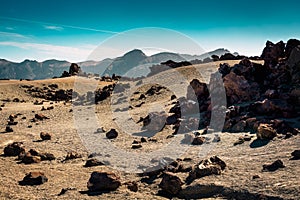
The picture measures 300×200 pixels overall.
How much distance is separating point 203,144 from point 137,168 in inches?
194

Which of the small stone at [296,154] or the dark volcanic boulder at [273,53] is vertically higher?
the dark volcanic boulder at [273,53]

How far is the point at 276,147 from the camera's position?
53.8 ft

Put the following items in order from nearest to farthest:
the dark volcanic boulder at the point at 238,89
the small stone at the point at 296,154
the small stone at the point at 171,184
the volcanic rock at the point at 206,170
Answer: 1. the small stone at the point at 171,184
2. the volcanic rock at the point at 206,170
3. the small stone at the point at 296,154
4. the dark volcanic boulder at the point at 238,89

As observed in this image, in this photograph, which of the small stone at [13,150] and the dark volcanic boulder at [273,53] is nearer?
the small stone at [13,150]

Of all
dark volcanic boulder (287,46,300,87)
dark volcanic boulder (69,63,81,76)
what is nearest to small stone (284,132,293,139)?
dark volcanic boulder (287,46,300,87)

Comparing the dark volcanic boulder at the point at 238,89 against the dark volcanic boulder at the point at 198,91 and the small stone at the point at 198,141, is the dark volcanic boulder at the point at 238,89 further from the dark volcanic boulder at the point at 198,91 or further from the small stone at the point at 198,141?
the small stone at the point at 198,141

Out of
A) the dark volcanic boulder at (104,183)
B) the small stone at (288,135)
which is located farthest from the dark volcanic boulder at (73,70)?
the dark volcanic boulder at (104,183)

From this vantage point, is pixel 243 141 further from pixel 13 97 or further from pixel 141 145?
pixel 13 97

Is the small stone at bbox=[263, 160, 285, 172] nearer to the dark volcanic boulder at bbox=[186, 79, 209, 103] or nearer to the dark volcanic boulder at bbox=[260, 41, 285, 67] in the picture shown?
the dark volcanic boulder at bbox=[186, 79, 209, 103]

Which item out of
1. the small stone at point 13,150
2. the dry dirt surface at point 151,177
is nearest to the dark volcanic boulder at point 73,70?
the dry dirt surface at point 151,177

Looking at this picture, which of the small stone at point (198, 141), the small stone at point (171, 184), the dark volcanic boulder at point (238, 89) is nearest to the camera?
the small stone at point (171, 184)

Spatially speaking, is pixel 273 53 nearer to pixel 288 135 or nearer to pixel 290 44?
pixel 290 44

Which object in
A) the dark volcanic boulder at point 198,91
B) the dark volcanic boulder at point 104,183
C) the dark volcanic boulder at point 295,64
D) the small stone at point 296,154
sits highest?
the dark volcanic boulder at point 295,64

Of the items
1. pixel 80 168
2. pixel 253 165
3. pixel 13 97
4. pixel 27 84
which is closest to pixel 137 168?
pixel 80 168
